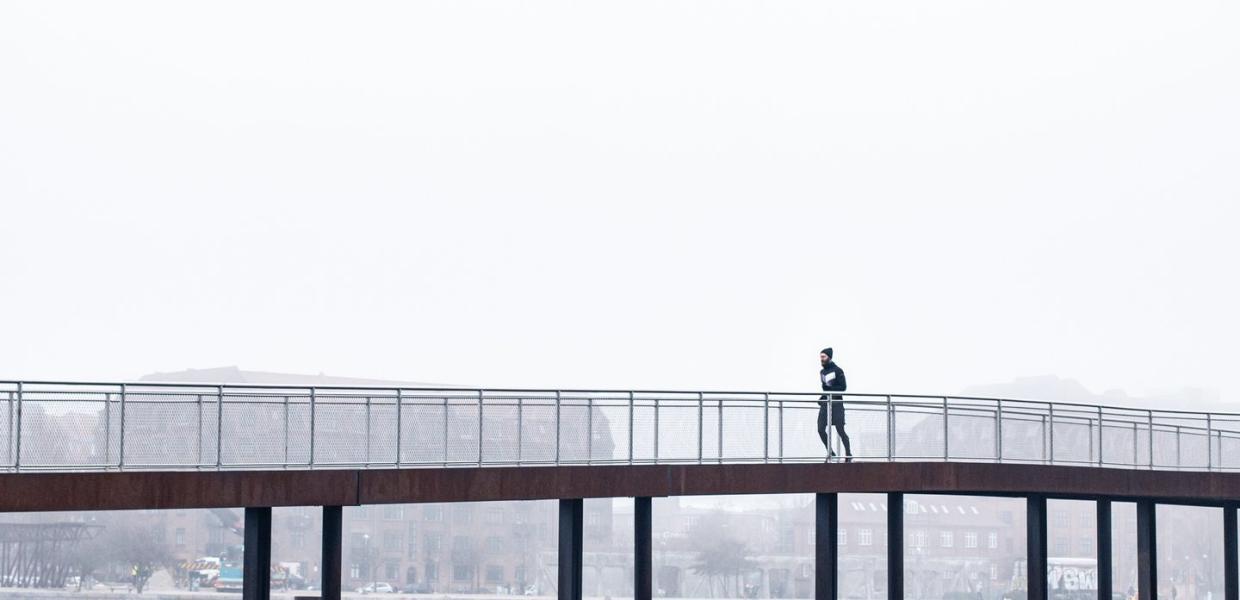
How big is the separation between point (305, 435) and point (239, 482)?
1.12 m

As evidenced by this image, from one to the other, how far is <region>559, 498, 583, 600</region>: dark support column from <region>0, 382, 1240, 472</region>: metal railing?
1.35m

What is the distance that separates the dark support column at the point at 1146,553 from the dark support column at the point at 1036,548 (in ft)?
7.50

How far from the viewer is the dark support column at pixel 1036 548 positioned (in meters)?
31.7

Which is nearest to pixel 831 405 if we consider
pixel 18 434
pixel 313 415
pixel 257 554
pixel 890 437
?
pixel 890 437

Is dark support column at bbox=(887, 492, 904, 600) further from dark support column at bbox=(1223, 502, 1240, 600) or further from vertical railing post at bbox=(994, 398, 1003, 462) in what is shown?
dark support column at bbox=(1223, 502, 1240, 600)

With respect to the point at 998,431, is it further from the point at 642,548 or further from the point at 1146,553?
the point at 1146,553

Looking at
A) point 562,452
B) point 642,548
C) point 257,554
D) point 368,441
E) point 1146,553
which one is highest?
point 368,441

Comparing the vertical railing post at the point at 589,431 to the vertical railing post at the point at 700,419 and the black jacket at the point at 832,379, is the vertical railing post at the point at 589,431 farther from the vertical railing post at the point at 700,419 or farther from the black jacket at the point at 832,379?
the black jacket at the point at 832,379

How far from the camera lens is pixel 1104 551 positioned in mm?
33562

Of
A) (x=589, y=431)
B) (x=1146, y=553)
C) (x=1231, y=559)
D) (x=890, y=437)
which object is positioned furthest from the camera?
(x=1231, y=559)

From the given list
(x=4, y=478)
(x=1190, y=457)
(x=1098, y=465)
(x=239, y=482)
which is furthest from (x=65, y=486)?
(x=1190, y=457)

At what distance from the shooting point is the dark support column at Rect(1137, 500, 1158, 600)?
32.9m

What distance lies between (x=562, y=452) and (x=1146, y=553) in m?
15.8

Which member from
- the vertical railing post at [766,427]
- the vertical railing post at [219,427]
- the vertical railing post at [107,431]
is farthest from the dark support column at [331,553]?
the vertical railing post at [766,427]
